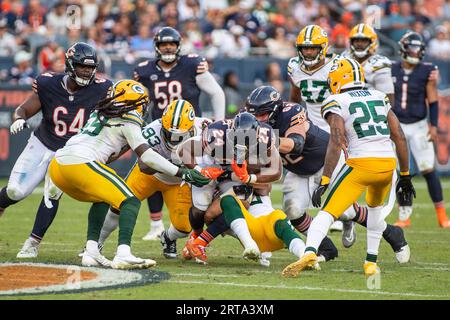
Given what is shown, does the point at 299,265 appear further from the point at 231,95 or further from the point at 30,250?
the point at 231,95

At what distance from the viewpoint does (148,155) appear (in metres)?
6.87

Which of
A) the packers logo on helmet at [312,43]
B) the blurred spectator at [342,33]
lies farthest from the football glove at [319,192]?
the blurred spectator at [342,33]

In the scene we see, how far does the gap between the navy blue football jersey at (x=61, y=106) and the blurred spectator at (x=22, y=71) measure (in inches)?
270

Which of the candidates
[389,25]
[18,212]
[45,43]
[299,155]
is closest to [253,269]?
[299,155]

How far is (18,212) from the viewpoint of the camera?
442 inches

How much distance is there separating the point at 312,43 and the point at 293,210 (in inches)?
78.2

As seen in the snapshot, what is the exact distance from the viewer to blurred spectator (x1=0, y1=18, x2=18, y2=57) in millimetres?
15094

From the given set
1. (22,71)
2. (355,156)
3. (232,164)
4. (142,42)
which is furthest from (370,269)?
(142,42)

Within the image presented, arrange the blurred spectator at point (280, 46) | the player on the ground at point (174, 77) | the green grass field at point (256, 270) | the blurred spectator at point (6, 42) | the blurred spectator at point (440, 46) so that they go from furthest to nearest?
1. the blurred spectator at point (440, 46)
2. the blurred spectator at point (280, 46)
3. the blurred spectator at point (6, 42)
4. the player on the ground at point (174, 77)
5. the green grass field at point (256, 270)

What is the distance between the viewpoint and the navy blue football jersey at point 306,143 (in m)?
7.66

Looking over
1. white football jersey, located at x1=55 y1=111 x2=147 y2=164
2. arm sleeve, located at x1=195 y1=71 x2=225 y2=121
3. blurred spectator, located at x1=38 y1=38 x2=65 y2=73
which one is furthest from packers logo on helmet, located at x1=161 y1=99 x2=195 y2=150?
blurred spectator, located at x1=38 y1=38 x2=65 y2=73

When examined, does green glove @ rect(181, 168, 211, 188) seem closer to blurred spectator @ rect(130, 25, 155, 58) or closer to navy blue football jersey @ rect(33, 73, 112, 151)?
navy blue football jersey @ rect(33, 73, 112, 151)

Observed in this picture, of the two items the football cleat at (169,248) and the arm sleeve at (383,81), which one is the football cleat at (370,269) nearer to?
the football cleat at (169,248)

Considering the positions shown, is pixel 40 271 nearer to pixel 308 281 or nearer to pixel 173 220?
pixel 173 220
